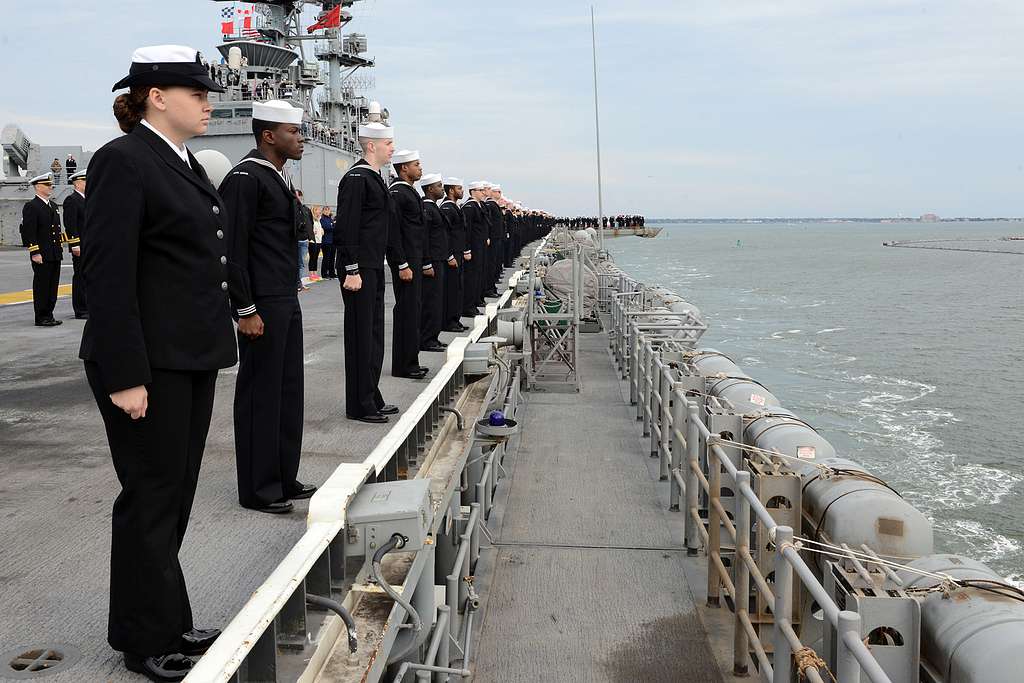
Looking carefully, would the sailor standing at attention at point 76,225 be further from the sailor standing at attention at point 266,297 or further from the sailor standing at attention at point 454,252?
the sailor standing at attention at point 266,297

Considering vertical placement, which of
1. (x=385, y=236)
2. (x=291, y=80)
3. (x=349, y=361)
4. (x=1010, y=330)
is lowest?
(x=1010, y=330)

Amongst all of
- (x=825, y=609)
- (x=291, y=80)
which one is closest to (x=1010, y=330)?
(x=291, y=80)

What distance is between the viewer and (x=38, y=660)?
2.55 metres

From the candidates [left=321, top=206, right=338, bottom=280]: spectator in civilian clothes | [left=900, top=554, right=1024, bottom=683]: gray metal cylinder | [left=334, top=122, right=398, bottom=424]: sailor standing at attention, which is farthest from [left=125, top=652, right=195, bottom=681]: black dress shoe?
[left=321, top=206, right=338, bottom=280]: spectator in civilian clothes

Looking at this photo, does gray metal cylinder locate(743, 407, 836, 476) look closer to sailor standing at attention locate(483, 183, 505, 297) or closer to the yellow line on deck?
sailor standing at attention locate(483, 183, 505, 297)

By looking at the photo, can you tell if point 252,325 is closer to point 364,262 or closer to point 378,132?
point 364,262

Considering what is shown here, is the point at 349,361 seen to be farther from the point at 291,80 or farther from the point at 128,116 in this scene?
the point at 291,80

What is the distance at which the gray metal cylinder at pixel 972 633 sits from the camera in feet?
9.39

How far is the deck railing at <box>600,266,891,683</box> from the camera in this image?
8.00 feet

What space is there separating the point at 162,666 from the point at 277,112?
7.82ft

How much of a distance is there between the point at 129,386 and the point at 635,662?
276 cm

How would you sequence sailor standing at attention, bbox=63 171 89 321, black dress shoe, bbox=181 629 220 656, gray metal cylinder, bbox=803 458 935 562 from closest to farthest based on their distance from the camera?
black dress shoe, bbox=181 629 220 656, gray metal cylinder, bbox=803 458 935 562, sailor standing at attention, bbox=63 171 89 321

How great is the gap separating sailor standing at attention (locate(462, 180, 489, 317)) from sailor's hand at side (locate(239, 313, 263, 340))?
25.9 ft

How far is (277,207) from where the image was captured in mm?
3941
